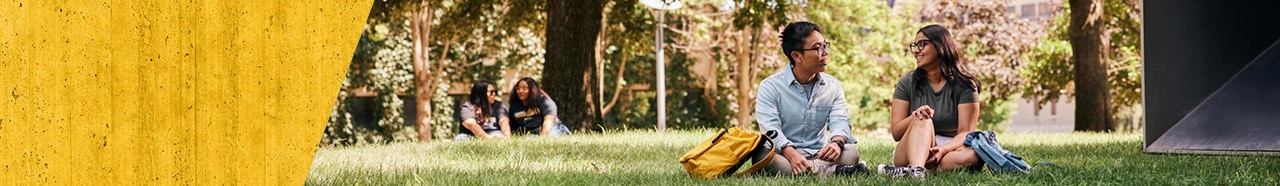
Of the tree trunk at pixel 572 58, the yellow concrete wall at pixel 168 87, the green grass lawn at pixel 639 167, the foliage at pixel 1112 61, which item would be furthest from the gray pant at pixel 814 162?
the foliage at pixel 1112 61

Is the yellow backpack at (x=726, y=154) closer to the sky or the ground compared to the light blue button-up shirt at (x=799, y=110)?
closer to the ground

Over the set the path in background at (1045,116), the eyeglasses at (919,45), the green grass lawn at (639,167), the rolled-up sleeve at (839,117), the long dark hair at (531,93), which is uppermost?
the eyeglasses at (919,45)

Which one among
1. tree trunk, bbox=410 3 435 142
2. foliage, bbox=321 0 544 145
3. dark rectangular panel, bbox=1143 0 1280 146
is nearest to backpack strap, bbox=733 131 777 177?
dark rectangular panel, bbox=1143 0 1280 146

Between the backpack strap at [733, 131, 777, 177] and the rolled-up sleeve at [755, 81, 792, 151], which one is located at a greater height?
the rolled-up sleeve at [755, 81, 792, 151]

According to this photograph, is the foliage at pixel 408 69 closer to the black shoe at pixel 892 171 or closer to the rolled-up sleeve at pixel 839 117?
the rolled-up sleeve at pixel 839 117

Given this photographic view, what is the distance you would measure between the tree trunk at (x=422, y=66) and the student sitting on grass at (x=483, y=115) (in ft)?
43.2

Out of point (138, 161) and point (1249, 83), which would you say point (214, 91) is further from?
point (1249, 83)

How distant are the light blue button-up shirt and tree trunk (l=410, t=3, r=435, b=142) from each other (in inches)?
814

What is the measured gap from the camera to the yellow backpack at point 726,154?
6.73m

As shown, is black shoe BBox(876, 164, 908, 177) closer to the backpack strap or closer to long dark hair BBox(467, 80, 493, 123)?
the backpack strap

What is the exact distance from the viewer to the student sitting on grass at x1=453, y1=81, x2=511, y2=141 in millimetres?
13891

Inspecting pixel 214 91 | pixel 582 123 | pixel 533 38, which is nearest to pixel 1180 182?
pixel 214 91

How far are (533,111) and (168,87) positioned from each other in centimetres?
901

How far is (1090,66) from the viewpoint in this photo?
66.1ft
